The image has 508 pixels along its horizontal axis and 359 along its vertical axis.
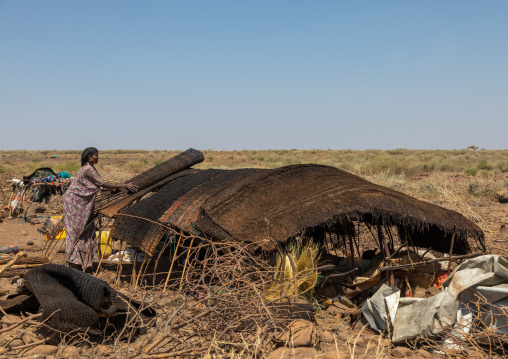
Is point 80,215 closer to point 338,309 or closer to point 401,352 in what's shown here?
point 338,309

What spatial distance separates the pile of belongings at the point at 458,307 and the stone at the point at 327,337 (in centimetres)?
56

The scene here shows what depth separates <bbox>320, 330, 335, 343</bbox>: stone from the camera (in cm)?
578

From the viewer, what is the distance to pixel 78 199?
833 cm

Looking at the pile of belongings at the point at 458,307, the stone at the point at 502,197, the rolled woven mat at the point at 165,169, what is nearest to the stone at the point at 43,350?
the pile of belongings at the point at 458,307

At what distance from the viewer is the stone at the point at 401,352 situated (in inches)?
209

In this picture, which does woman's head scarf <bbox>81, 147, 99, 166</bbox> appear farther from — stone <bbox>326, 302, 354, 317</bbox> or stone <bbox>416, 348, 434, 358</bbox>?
stone <bbox>416, 348, 434, 358</bbox>

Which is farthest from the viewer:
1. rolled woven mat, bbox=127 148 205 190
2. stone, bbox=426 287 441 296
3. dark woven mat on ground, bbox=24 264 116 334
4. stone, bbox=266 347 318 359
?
rolled woven mat, bbox=127 148 205 190

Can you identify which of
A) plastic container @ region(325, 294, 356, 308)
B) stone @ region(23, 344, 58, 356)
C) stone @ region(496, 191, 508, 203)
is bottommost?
stone @ region(23, 344, 58, 356)

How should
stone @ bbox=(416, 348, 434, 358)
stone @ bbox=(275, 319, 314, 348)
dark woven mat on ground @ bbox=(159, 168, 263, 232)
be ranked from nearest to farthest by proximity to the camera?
stone @ bbox=(275, 319, 314, 348)
stone @ bbox=(416, 348, 434, 358)
dark woven mat on ground @ bbox=(159, 168, 263, 232)

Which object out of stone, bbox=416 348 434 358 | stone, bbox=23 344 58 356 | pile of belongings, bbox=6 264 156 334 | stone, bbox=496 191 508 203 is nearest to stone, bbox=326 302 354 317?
stone, bbox=416 348 434 358

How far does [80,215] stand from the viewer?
8328 millimetres

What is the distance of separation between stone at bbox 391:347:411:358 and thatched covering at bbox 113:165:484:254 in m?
1.63

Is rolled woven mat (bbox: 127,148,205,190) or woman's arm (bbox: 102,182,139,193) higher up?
rolled woven mat (bbox: 127,148,205,190)

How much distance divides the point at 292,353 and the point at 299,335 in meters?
0.39
